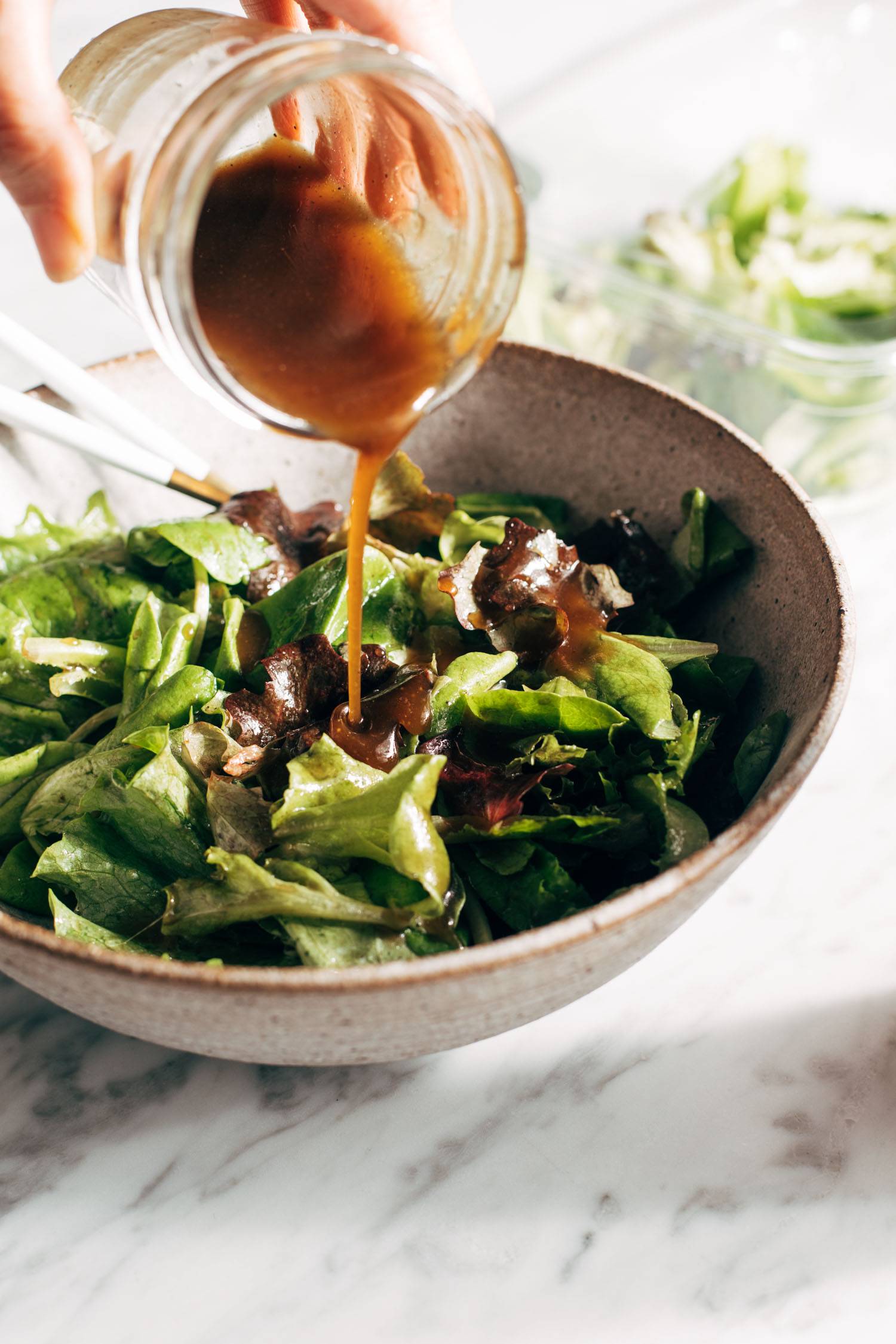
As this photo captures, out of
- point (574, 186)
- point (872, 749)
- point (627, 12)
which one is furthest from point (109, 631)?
point (627, 12)

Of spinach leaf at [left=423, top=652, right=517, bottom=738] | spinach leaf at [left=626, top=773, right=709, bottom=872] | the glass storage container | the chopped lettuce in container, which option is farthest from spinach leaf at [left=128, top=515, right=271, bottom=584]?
the glass storage container

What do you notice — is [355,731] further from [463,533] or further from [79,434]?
[79,434]

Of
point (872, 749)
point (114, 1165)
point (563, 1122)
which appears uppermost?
point (114, 1165)

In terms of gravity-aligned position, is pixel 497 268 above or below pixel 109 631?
above

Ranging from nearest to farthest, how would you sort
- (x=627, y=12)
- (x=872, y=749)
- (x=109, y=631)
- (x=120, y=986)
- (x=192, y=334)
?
1. (x=120, y=986)
2. (x=192, y=334)
3. (x=109, y=631)
4. (x=872, y=749)
5. (x=627, y=12)

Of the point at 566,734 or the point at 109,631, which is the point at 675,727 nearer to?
the point at 566,734

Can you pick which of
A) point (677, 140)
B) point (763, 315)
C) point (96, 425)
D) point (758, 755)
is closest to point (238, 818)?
point (758, 755)

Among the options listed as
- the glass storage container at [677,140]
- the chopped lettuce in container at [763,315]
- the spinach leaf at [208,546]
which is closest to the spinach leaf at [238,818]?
the spinach leaf at [208,546]

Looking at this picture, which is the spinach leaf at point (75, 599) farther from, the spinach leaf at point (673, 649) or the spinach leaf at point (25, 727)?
the spinach leaf at point (673, 649)
